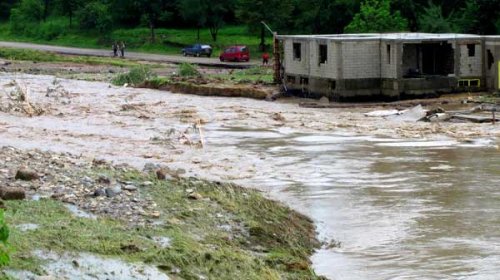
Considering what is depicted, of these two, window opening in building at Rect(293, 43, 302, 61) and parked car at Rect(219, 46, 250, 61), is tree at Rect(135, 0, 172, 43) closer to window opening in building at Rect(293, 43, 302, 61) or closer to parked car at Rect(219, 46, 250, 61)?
parked car at Rect(219, 46, 250, 61)

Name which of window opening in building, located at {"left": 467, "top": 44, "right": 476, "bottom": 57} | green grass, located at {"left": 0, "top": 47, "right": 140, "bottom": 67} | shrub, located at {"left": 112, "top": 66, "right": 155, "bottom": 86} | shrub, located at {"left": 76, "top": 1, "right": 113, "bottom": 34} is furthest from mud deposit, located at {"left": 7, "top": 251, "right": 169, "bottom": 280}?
shrub, located at {"left": 76, "top": 1, "right": 113, "bottom": 34}

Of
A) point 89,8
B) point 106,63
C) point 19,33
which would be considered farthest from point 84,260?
point 19,33

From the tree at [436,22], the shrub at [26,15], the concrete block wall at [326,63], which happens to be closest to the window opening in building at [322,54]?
the concrete block wall at [326,63]

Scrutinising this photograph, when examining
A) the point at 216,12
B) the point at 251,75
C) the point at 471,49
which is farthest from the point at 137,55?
the point at 471,49

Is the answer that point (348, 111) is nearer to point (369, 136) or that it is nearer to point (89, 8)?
point (369, 136)

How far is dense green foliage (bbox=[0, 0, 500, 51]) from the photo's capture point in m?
60.9

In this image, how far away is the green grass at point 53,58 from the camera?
68.4 m

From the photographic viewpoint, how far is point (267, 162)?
25844 mm

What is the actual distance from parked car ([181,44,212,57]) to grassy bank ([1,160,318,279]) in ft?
179

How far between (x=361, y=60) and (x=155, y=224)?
31.2 metres

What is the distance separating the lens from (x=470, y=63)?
4509 cm

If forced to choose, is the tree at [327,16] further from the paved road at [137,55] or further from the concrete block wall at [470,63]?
the concrete block wall at [470,63]

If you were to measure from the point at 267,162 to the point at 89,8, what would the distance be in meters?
64.3

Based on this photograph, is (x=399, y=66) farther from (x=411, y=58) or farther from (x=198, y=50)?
(x=198, y=50)
